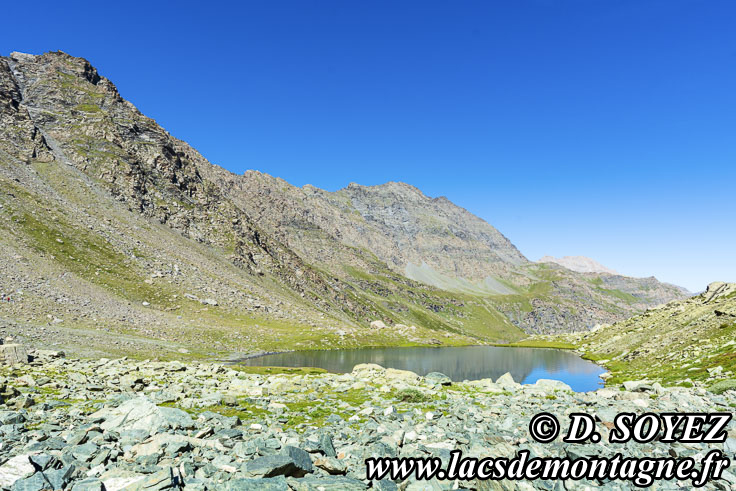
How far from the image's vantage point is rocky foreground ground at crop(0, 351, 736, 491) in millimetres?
12008

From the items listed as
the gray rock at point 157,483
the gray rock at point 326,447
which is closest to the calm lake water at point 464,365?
the gray rock at point 326,447

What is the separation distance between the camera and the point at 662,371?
2285 inches

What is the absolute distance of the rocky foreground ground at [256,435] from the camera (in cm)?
1201

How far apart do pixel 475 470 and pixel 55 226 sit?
6236 inches

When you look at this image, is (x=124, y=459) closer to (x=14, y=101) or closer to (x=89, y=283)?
(x=89, y=283)

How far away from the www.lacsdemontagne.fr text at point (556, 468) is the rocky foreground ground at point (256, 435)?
50cm

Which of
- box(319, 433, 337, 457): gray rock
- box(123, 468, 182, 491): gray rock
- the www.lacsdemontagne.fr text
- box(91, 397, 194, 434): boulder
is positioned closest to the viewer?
box(123, 468, 182, 491): gray rock

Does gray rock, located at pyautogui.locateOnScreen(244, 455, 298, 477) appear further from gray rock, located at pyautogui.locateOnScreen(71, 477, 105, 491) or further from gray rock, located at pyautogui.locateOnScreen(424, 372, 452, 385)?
gray rock, located at pyautogui.locateOnScreen(424, 372, 452, 385)

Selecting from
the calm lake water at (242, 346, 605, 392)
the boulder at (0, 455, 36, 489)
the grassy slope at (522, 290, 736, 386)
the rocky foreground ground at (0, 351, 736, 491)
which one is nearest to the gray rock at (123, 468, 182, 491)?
the rocky foreground ground at (0, 351, 736, 491)

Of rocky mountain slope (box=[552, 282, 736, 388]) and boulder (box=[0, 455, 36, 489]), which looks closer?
boulder (box=[0, 455, 36, 489])

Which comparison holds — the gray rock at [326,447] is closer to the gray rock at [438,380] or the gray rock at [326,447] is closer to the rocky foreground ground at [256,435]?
the rocky foreground ground at [256,435]

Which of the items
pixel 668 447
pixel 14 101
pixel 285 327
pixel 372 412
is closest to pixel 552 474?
pixel 668 447

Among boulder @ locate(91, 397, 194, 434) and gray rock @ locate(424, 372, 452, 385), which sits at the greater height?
boulder @ locate(91, 397, 194, 434)

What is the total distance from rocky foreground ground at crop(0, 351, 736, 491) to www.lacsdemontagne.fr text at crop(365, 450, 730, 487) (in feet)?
1.63
